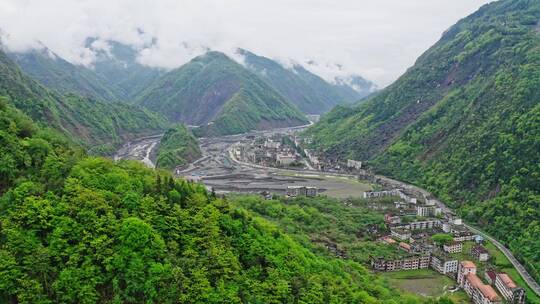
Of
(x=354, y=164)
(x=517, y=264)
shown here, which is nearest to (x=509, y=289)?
(x=517, y=264)

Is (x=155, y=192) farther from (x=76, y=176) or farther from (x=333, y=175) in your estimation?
(x=333, y=175)

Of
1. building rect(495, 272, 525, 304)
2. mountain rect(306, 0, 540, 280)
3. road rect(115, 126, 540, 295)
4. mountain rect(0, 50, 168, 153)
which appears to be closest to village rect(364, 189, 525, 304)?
building rect(495, 272, 525, 304)

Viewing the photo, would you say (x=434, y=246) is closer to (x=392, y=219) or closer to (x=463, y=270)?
(x=463, y=270)

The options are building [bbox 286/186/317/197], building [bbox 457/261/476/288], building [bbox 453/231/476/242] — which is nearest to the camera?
building [bbox 457/261/476/288]

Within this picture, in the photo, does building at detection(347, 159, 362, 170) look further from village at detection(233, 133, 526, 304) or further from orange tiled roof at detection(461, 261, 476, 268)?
orange tiled roof at detection(461, 261, 476, 268)

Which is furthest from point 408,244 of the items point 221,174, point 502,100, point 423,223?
point 221,174

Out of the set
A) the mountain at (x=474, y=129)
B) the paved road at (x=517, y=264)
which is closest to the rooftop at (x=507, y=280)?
the paved road at (x=517, y=264)
